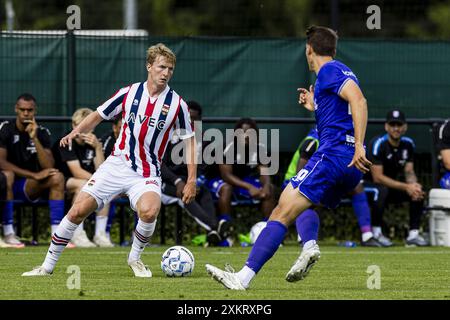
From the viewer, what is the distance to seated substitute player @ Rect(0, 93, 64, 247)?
14.5 metres

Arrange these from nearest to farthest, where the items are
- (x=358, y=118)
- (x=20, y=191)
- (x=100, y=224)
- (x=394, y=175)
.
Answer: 1. (x=358, y=118)
2. (x=20, y=191)
3. (x=100, y=224)
4. (x=394, y=175)

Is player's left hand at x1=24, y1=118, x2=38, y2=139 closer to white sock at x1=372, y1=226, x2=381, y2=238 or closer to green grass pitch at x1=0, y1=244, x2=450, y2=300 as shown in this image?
green grass pitch at x1=0, y1=244, x2=450, y2=300

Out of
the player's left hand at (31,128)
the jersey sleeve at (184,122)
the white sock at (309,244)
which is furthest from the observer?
the player's left hand at (31,128)

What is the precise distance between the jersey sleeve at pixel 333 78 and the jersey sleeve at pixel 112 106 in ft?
7.29

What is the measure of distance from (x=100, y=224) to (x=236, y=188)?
1794 mm

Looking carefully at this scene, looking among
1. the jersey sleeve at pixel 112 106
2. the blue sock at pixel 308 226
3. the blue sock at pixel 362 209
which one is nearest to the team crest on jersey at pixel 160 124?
the jersey sleeve at pixel 112 106

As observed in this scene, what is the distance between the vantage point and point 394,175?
1577 cm

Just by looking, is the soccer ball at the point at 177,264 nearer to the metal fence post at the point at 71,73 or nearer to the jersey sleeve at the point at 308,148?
the jersey sleeve at the point at 308,148

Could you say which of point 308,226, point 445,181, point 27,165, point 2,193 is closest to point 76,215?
point 308,226

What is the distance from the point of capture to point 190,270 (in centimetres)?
1039

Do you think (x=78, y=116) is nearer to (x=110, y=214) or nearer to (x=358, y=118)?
(x=110, y=214)

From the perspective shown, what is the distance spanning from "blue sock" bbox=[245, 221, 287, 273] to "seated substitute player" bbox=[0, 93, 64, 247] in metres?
6.25

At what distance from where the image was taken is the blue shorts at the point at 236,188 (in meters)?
15.3

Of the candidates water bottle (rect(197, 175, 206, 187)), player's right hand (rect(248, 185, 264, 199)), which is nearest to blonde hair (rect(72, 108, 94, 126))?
water bottle (rect(197, 175, 206, 187))
